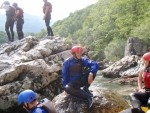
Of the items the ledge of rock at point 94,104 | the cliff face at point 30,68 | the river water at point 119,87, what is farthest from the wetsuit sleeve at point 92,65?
the river water at point 119,87

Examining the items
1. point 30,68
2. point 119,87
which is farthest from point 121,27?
point 30,68

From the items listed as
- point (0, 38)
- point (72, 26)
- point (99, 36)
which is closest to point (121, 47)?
point (99, 36)

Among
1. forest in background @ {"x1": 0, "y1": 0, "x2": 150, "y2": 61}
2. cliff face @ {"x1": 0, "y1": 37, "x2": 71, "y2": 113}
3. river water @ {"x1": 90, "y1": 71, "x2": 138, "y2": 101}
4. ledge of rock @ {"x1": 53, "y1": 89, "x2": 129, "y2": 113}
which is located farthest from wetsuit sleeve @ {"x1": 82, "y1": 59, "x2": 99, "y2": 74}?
forest in background @ {"x1": 0, "y1": 0, "x2": 150, "y2": 61}

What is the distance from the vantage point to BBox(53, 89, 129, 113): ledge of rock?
11.5 meters

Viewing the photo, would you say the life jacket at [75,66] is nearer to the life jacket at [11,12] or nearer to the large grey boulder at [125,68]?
the life jacket at [11,12]

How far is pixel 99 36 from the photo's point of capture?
96.7 metres

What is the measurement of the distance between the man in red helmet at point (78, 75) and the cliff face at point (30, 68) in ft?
14.9

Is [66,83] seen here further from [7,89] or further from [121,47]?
[121,47]

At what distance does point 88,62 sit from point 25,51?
731cm

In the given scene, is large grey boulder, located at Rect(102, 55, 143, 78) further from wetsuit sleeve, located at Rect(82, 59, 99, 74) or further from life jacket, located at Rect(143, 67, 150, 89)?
life jacket, located at Rect(143, 67, 150, 89)

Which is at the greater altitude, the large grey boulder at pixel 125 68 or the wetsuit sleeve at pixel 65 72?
the wetsuit sleeve at pixel 65 72

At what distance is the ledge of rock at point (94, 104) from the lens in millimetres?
11516

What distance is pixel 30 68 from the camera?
16250mm

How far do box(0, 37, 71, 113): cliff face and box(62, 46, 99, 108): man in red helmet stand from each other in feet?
14.9
